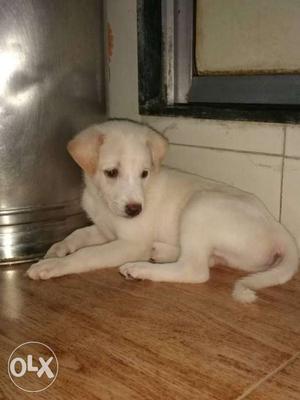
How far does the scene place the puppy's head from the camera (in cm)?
173

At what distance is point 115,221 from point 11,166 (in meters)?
0.50

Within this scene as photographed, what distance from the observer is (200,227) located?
1.72 m

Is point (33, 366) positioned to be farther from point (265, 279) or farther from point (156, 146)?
point (156, 146)

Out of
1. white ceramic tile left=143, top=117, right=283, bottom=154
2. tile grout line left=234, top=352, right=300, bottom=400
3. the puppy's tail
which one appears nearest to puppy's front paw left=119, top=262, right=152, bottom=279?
the puppy's tail

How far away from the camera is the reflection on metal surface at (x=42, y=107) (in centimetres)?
169

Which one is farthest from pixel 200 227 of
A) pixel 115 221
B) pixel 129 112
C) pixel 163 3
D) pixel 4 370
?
pixel 163 3

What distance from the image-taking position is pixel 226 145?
82.2 inches

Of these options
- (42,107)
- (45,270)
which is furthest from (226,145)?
(45,270)

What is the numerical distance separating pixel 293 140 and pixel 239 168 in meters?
0.32

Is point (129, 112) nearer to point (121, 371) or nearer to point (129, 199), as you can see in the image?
point (129, 199)

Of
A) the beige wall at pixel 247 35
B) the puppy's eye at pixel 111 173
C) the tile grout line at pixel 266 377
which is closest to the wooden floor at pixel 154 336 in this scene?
the tile grout line at pixel 266 377

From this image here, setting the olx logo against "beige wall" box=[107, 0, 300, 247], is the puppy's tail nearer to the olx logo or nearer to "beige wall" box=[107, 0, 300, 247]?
"beige wall" box=[107, 0, 300, 247]

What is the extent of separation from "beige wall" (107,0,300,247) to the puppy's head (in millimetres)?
428

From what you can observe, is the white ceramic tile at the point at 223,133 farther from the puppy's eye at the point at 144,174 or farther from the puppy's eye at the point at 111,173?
the puppy's eye at the point at 111,173
